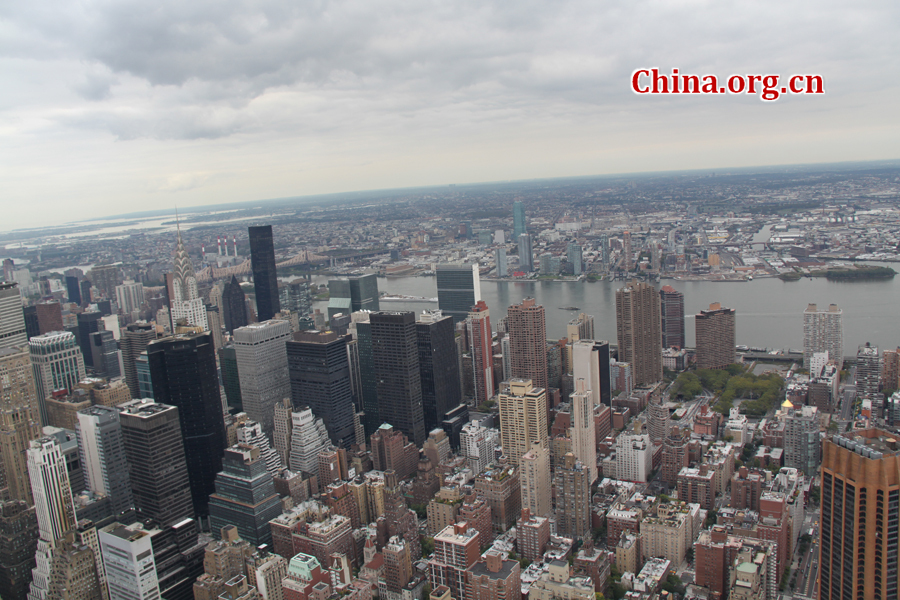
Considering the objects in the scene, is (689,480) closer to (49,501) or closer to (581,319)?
(581,319)

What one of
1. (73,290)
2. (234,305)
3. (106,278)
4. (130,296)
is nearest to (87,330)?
(73,290)

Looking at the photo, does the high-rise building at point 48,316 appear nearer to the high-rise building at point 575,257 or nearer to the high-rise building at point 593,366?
the high-rise building at point 593,366

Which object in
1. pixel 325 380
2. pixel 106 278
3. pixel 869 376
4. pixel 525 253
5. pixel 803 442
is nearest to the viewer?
pixel 803 442

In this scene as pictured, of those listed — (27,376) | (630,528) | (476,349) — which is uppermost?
(27,376)

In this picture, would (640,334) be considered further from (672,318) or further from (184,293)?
(184,293)

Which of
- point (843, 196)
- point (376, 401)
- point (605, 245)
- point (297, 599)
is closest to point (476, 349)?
point (376, 401)

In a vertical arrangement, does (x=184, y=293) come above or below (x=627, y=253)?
above

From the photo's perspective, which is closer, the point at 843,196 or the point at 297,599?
the point at 297,599

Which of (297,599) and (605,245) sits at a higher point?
(605,245)

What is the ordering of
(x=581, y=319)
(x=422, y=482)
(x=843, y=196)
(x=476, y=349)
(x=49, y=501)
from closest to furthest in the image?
(x=49, y=501)
(x=422, y=482)
(x=476, y=349)
(x=581, y=319)
(x=843, y=196)
